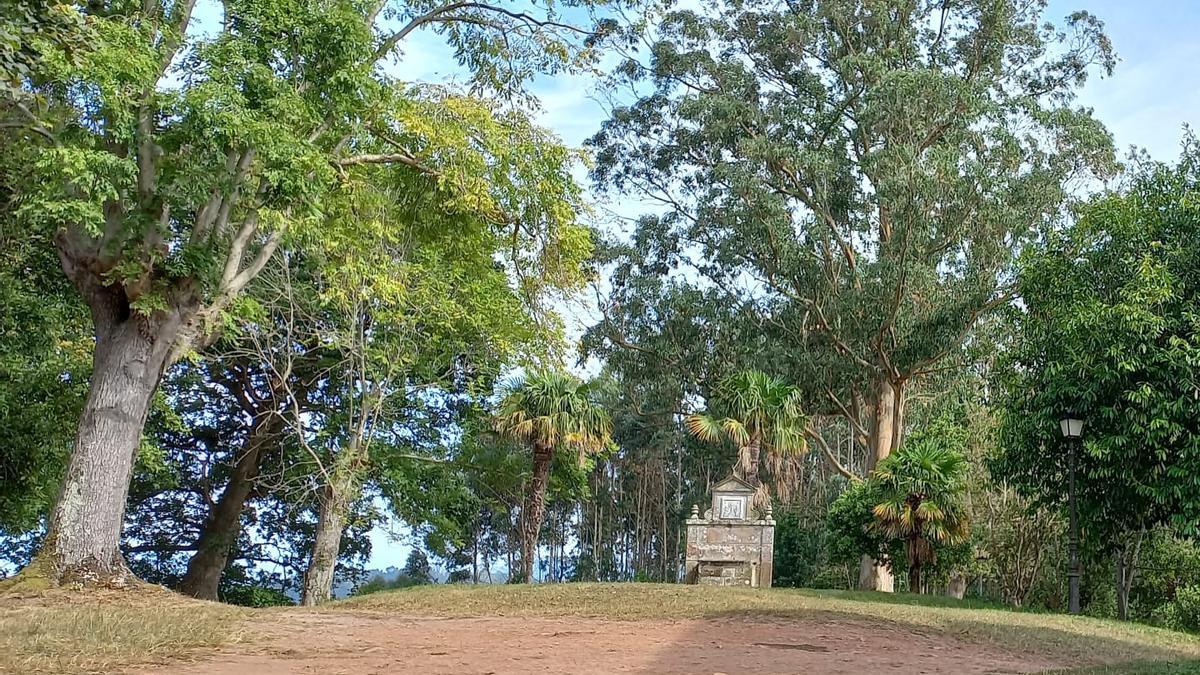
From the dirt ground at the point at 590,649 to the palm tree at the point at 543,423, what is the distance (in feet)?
37.8

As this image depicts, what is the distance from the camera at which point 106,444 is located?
1078 centimetres

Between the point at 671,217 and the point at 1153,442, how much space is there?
1408 centimetres

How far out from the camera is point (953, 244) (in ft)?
68.9

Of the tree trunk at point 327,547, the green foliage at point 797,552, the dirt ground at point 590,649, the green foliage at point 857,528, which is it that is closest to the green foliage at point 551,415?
the tree trunk at point 327,547

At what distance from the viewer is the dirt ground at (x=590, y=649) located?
6496mm

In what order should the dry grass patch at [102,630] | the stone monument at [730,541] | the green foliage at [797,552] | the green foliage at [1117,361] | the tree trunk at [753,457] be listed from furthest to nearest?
the green foliage at [797,552]
the tree trunk at [753,457]
the stone monument at [730,541]
the green foliage at [1117,361]
the dry grass patch at [102,630]

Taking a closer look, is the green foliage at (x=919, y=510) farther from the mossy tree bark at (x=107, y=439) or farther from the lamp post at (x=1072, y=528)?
the mossy tree bark at (x=107, y=439)

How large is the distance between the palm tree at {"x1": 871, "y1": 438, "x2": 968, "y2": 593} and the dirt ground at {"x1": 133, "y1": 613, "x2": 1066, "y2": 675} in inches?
312

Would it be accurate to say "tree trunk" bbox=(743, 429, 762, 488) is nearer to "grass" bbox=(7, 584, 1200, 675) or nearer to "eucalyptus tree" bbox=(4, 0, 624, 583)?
"grass" bbox=(7, 584, 1200, 675)

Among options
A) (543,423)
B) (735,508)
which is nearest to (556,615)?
(735,508)

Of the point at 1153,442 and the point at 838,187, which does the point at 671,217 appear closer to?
the point at 838,187

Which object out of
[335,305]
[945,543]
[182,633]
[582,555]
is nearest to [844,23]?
[945,543]

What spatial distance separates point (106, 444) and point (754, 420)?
45.3 feet

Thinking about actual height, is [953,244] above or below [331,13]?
above
